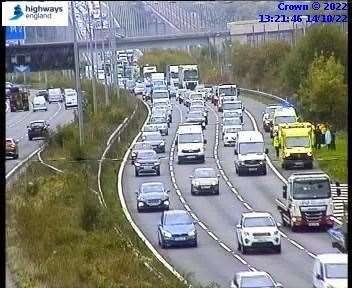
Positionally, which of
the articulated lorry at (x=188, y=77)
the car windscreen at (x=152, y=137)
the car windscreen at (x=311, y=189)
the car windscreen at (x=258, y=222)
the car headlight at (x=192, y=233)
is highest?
the articulated lorry at (x=188, y=77)

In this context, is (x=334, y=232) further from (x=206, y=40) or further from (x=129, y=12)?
(x=206, y=40)

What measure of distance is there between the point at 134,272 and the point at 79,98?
17.2 feet

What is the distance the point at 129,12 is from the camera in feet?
29.9

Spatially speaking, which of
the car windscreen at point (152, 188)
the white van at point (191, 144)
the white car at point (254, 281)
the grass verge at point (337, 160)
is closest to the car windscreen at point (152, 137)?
the white van at point (191, 144)

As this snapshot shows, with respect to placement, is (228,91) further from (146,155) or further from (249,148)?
(146,155)

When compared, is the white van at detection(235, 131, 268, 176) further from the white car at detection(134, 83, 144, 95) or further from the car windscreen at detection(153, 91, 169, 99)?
the white car at detection(134, 83, 144, 95)

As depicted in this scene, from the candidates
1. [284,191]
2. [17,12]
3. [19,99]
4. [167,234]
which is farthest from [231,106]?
[17,12]

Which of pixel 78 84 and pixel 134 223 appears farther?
pixel 78 84

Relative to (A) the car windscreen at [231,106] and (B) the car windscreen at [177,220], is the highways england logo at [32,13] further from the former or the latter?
(A) the car windscreen at [231,106]

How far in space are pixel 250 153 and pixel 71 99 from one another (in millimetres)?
3039

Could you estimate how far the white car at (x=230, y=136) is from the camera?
13.6m

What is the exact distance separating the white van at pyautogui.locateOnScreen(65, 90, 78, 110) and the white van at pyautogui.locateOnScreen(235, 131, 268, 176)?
88.2 inches

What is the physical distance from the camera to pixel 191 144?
13.3m

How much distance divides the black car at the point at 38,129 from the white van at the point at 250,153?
2.45m
